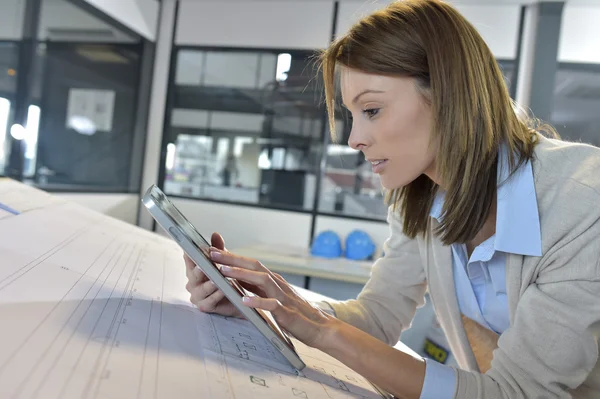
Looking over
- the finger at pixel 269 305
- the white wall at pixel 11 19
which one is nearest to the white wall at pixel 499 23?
the white wall at pixel 11 19

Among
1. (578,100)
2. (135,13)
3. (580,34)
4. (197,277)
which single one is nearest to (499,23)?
(580,34)

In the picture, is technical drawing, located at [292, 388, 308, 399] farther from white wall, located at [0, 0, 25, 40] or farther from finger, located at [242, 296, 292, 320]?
white wall, located at [0, 0, 25, 40]

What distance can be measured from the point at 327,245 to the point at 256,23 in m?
1.91

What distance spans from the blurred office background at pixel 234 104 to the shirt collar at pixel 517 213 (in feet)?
9.48

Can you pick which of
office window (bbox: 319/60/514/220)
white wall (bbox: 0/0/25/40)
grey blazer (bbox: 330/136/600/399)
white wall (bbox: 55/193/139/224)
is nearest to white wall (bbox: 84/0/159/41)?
white wall (bbox: 0/0/25/40)

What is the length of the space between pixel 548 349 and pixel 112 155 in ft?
12.6

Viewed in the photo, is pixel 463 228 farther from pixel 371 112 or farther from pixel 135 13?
pixel 135 13

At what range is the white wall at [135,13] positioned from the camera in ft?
11.5

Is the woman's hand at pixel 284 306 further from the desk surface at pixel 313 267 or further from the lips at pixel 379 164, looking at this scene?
the desk surface at pixel 313 267

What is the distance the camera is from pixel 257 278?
2.32ft

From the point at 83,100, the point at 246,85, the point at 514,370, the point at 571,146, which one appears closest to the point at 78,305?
the point at 514,370

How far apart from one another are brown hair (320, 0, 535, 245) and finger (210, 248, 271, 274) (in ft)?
1.23

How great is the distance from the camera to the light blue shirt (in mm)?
719

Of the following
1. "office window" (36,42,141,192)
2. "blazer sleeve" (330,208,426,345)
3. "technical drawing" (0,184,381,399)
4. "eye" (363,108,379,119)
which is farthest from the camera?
"office window" (36,42,141,192)
